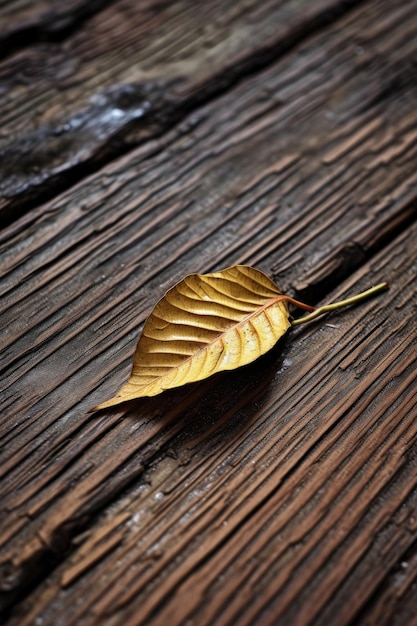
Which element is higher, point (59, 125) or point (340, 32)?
point (59, 125)

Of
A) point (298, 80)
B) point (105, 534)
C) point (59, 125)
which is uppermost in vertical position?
point (59, 125)

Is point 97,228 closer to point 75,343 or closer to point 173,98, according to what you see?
point 75,343

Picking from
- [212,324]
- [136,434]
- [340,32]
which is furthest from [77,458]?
[340,32]

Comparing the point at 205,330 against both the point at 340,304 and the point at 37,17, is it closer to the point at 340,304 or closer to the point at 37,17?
the point at 340,304

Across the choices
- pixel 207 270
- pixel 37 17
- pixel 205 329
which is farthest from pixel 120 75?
pixel 205 329

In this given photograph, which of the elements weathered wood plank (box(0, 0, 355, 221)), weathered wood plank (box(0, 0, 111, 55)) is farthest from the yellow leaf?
weathered wood plank (box(0, 0, 111, 55))

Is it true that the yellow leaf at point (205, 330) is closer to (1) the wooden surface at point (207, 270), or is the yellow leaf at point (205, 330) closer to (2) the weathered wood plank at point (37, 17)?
(1) the wooden surface at point (207, 270)

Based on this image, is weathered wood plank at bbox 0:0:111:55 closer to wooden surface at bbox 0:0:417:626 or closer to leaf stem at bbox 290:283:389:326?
wooden surface at bbox 0:0:417:626
